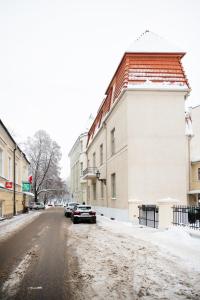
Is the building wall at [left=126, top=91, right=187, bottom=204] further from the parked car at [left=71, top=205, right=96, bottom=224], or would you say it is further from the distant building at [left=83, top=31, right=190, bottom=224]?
the parked car at [left=71, top=205, right=96, bottom=224]

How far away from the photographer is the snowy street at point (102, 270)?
6.16 meters

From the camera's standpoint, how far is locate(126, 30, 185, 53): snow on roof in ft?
79.9

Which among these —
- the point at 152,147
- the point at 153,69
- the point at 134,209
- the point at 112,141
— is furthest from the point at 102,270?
the point at 112,141

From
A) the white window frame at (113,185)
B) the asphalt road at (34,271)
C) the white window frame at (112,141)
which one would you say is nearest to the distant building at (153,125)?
the white window frame at (113,185)

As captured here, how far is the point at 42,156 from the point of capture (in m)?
68.3

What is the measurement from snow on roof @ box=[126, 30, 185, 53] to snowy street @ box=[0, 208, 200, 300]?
48.4ft

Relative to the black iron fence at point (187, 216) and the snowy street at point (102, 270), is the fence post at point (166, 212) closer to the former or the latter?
the black iron fence at point (187, 216)

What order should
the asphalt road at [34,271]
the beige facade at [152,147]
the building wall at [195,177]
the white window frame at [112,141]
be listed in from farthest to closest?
1. the white window frame at [112,141]
2. the building wall at [195,177]
3. the beige facade at [152,147]
4. the asphalt road at [34,271]

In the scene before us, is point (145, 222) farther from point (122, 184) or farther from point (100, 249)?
point (100, 249)

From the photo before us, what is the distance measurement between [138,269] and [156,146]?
16.4m

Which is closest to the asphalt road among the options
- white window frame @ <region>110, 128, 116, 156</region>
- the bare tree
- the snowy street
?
the snowy street

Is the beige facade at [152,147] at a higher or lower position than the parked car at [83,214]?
higher

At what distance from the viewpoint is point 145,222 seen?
70.1 feet

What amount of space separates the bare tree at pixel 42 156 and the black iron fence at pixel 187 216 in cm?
5226
